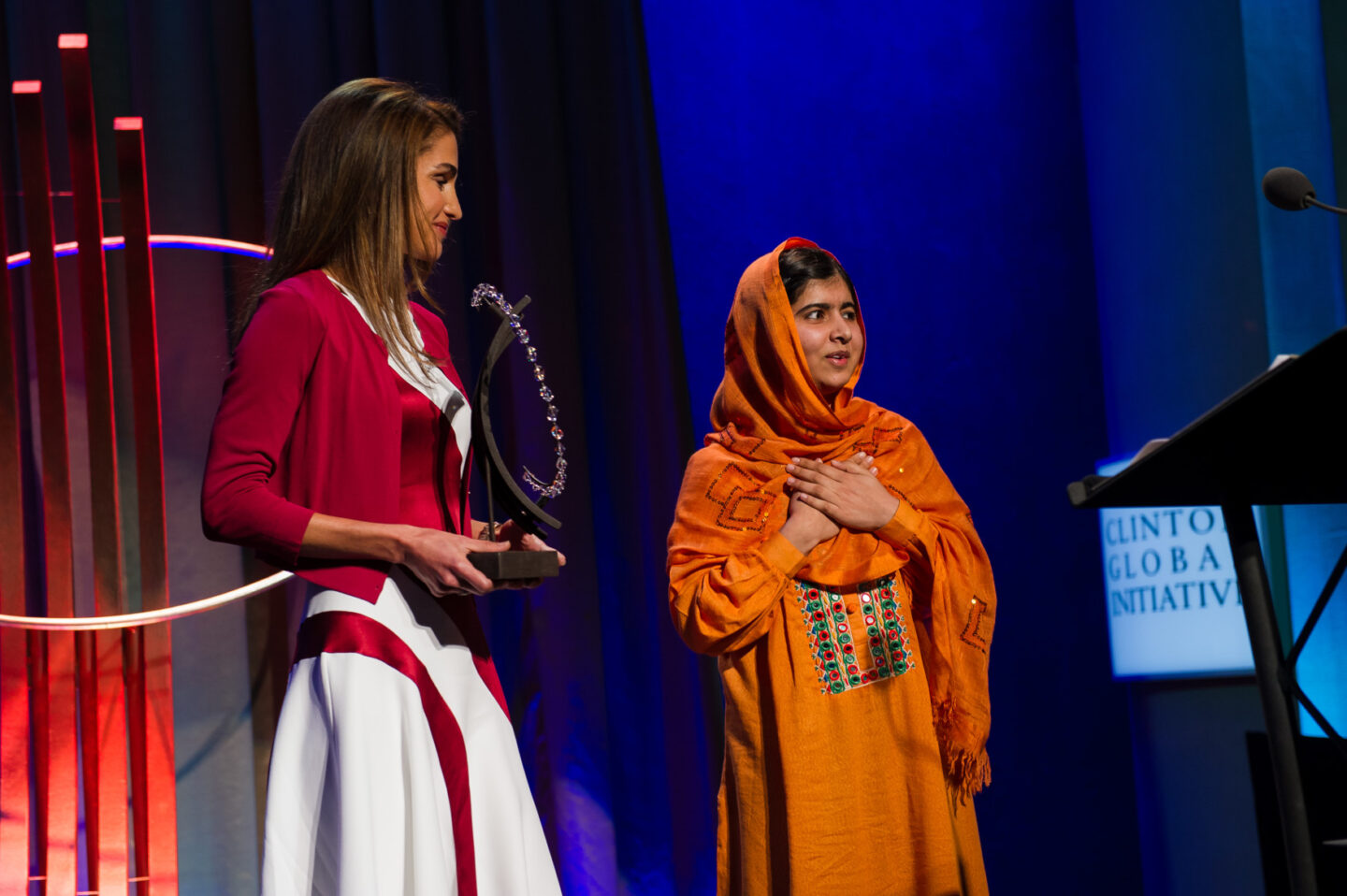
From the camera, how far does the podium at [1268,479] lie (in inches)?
44.8

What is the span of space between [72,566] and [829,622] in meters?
1.58

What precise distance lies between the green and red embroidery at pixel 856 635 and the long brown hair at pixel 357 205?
93 centimetres

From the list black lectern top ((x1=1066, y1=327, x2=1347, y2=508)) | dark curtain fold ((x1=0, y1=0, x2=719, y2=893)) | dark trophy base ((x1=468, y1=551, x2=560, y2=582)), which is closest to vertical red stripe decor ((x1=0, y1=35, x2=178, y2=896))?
dark curtain fold ((x1=0, y1=0, x2=719, y2=893))

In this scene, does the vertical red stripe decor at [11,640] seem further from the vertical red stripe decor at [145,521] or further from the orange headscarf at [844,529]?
the orange headscarf at [844,529]

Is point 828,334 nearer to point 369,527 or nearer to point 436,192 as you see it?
point 436,192

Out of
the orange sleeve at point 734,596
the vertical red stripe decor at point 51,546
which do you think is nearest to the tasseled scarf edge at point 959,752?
the orange sleeve at point 734,596

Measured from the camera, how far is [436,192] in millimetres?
1404

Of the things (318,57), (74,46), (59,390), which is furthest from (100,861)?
(318,57)

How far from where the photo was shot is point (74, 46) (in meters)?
2.40

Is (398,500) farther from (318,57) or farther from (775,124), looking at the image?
(775,124)

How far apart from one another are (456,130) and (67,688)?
5.55 feet

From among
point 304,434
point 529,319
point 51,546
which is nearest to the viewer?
point 304,434

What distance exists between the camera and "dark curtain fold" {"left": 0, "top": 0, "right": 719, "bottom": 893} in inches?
109

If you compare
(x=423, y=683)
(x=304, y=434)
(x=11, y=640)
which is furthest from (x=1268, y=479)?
(x=11, y=640)
